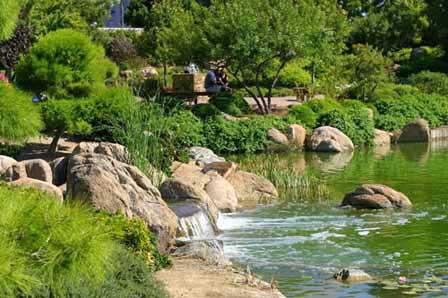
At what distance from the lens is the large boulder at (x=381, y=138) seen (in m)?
33.0

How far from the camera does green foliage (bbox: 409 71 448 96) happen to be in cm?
4122

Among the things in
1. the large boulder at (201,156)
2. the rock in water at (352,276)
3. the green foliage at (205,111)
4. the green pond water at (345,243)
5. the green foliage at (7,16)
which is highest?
the green foliage at (7,16)

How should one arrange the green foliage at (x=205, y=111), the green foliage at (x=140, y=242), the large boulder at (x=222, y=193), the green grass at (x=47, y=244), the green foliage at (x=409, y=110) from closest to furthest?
the green grass at (x=47, y=244) → the green foliage at (x=140, y=242) → the large boulder at (x=222, y=193) → the green foliage at (x=205, y=111) → the green foliage at (x=409, y=110)

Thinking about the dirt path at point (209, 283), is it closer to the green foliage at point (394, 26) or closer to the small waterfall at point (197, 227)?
the small waterfall at point (197, 227)

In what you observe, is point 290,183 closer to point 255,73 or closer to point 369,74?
point 255,73

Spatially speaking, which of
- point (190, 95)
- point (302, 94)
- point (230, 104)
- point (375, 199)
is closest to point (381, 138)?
point (230, 104)

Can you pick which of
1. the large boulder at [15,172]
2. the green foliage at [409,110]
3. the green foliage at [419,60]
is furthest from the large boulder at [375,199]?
the green foliage at [419,60]

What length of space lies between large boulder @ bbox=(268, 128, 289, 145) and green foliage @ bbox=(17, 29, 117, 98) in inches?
393

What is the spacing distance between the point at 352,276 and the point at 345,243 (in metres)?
2.88

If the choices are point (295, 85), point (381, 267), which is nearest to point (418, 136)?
point (295, 85)

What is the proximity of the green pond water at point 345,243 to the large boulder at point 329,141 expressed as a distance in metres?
7.22

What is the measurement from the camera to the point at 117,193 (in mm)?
13250

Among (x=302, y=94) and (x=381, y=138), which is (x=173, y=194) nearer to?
(x=381, y=138)

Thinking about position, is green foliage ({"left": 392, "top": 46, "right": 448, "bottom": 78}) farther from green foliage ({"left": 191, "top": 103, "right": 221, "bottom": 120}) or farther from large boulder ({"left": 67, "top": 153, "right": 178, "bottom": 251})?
large boulder ({"left": 67, "top": 153, "right": 178, "bottom": 251})
